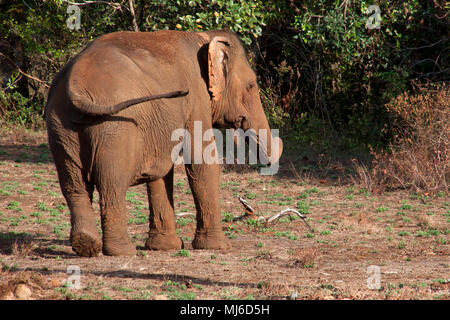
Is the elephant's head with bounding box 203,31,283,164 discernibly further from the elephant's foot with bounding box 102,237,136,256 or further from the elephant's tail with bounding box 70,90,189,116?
the elephant's foot with bounding box 102,237,136,256

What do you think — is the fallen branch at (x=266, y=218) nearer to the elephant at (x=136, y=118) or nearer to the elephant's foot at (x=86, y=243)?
the elephant at (x=136, y=118)

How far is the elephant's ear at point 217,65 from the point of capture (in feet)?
29.5

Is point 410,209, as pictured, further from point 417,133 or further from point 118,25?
point 118,25

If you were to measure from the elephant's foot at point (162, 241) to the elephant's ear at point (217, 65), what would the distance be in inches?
73.1

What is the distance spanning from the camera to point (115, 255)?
26.4ft

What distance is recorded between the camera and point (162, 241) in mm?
9312

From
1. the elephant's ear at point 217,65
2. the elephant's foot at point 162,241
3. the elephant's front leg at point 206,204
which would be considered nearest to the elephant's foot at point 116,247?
the elephant's foot at point 162,241

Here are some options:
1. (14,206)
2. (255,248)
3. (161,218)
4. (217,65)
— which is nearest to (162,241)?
(161,218)

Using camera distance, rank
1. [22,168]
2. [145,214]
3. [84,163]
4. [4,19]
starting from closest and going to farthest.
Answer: [84,163] → [145,214] → [22,168] → [4,19]

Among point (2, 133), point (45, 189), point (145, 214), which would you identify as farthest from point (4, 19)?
point (145, 214)

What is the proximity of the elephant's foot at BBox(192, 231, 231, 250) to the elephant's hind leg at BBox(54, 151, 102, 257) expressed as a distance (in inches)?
71.9

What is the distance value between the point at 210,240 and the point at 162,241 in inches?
24.1

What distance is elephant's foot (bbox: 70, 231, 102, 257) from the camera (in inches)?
301

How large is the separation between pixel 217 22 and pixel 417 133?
4.14 metres
